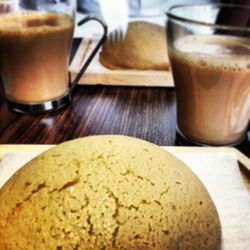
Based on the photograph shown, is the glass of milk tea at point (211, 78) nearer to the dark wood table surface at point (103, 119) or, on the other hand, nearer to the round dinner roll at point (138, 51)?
the dark wood table surface at point (103, 119)

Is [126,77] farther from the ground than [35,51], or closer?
closer

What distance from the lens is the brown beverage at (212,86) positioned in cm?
63

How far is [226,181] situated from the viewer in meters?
0.55

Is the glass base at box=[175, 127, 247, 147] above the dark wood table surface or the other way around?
above

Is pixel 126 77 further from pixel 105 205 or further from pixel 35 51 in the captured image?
pixel 105 205

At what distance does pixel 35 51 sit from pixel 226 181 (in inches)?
16.1

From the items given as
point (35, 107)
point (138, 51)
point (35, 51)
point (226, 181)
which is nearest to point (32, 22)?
point (35, 51)

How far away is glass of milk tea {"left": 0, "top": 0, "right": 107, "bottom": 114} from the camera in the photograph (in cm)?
73

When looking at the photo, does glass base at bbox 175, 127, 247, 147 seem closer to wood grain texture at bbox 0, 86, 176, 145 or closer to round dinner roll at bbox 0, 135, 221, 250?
wood grain texture at bbox 0, 86, 176, 145

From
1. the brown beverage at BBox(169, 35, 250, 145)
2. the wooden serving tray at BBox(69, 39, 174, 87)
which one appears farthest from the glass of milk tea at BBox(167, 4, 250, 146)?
the wooden serving tray at BBox(69, 39, 174, 87)

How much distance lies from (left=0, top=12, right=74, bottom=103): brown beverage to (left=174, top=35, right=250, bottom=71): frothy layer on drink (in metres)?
0.23

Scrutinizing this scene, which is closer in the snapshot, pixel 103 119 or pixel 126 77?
pixel 103 119

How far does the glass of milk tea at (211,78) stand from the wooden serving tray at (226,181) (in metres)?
0.06

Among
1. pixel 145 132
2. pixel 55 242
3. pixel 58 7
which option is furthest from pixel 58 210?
pixel 58 7
